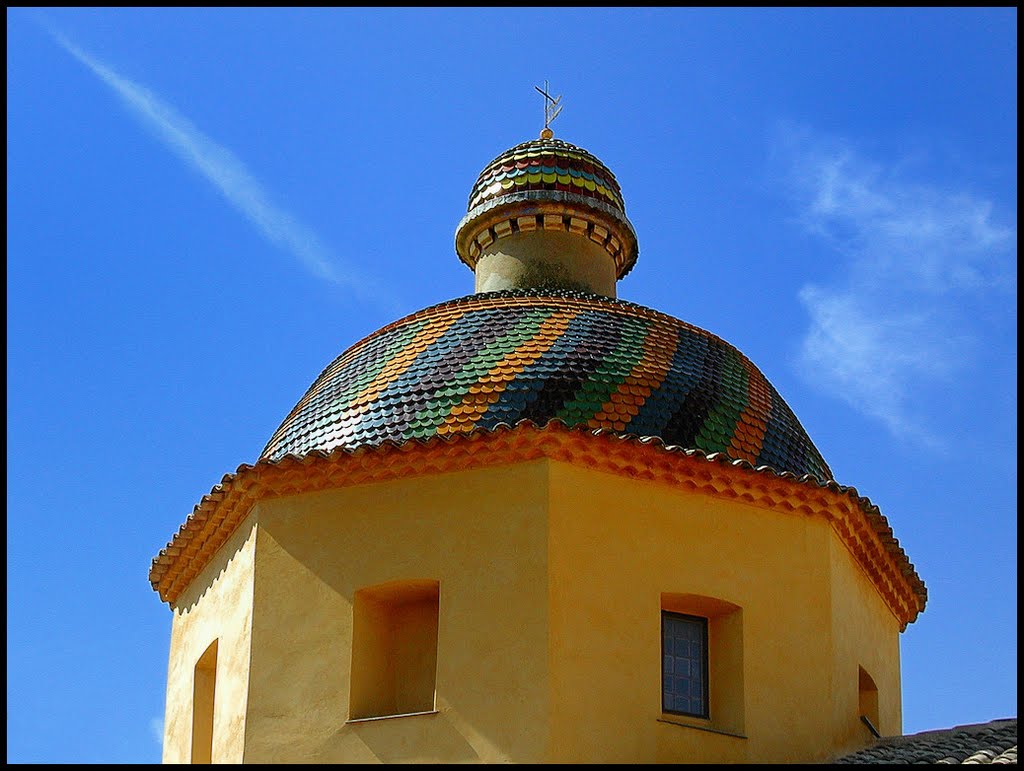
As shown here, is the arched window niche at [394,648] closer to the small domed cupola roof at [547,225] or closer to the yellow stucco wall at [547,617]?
the yellow stucco wall at [547,617]

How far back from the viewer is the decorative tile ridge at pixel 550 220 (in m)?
15.3

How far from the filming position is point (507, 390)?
39.9 feet

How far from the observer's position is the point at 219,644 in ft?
39.6

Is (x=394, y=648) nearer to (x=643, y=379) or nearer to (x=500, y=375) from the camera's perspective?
(x=500, y=375)

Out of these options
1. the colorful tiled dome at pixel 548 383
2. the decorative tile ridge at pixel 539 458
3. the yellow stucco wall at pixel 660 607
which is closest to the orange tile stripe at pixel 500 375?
the colorful tiled dome at pixel 548 383

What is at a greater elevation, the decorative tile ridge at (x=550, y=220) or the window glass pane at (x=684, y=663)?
the decorative tile ridge at (x=550, y=220)

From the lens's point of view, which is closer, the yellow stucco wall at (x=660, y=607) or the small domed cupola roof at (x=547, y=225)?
the yellow stucco wall at (x=660, y=607)

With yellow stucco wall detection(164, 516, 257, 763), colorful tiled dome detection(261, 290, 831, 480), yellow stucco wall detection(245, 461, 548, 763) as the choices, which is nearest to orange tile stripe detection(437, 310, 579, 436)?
colorful tiled dome detection(261, 290, 831, 480)

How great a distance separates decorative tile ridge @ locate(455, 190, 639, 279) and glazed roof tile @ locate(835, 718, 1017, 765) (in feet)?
18.7

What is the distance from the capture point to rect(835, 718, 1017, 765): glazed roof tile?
10.6m

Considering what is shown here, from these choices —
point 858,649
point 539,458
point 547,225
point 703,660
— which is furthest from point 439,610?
point 547,225

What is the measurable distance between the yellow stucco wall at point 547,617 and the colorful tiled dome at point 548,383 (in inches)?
27.6

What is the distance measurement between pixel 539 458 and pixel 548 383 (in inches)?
45.4

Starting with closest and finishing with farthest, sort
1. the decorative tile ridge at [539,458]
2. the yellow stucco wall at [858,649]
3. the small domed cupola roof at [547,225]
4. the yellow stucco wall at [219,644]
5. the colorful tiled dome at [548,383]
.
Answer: the decorative tile ridge at [539,458] < the yellow stucco wall at [219,644] < the yellow stucco wall at [858,649] < the colorful tiled dome at [548,383] < the small domed cupola roof at [547,225]
